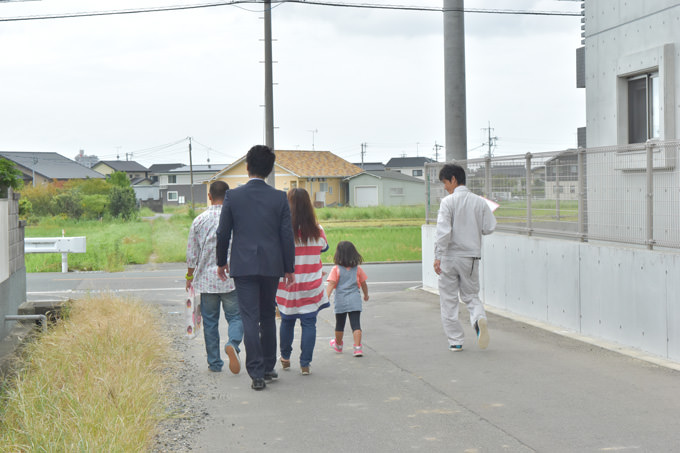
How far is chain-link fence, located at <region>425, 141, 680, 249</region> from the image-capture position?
8.18m

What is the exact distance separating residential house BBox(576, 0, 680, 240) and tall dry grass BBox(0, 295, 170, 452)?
17.3 feet

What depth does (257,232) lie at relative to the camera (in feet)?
22.8

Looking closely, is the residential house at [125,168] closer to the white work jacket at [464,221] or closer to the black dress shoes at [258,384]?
the white work jacket at [464,221]

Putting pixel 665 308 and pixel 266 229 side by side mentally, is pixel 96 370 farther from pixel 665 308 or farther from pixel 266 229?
pixel 665 308

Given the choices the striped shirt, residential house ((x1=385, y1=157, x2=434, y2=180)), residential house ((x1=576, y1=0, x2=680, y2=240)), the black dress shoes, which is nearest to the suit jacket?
the striped shirt

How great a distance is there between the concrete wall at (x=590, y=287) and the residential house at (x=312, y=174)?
62.9 m

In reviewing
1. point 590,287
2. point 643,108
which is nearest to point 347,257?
point 590,287

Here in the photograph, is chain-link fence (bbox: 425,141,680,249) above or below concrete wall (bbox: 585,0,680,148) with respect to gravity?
below

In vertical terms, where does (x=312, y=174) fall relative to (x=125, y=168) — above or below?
below

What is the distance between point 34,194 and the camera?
5466 centimetres

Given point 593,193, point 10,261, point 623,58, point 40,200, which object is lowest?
point 10,261

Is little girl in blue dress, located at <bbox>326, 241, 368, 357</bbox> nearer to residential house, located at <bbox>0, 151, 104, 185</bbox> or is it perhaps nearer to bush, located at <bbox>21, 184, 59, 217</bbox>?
bush, located at <bbox>21, 184, 59, 217</bbox>

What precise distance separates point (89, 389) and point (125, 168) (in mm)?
131733

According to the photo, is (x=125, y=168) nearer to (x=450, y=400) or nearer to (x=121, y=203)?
(x=121, y=203)
